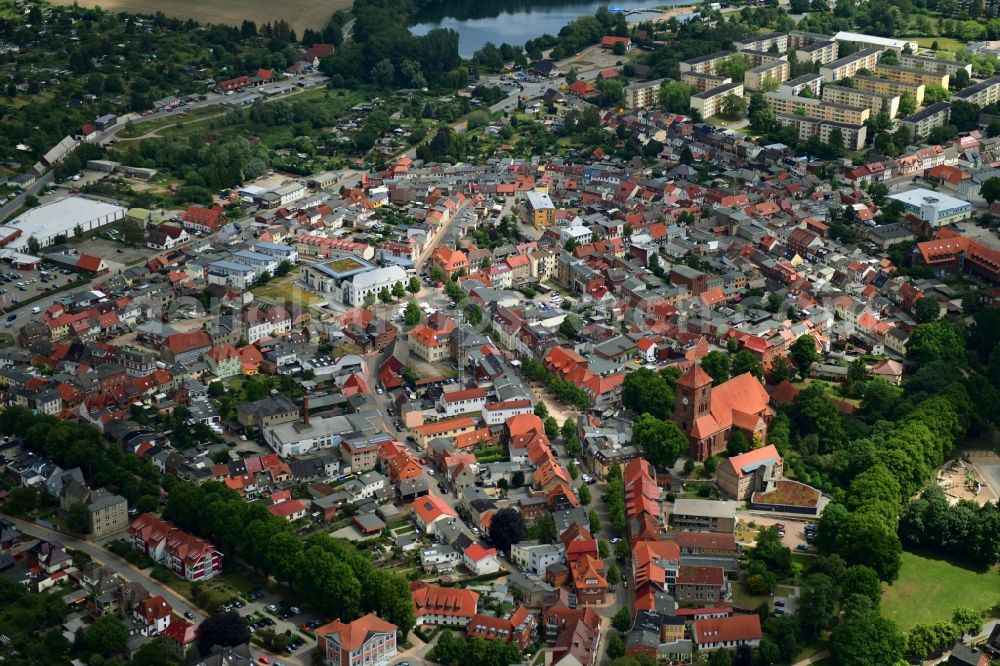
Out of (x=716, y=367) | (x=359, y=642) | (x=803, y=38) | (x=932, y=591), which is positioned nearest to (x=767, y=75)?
(x=803, y=38)

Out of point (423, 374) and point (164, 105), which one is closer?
point (423, 374)

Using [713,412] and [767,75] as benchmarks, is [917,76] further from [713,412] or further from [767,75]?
[713,412]

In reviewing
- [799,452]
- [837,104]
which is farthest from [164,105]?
[799,452]

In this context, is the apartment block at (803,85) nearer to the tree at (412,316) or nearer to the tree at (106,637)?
the tree at (412,316)

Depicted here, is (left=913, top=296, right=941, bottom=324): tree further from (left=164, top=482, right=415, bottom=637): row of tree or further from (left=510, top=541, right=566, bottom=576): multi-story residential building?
(left=164, top=482, right=415, bottom=637): row of tree

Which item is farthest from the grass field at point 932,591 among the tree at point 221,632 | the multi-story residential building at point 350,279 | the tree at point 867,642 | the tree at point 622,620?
the multi-story residential building at point 350,279

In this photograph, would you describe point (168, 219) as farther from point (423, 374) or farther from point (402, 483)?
point (402, 483)

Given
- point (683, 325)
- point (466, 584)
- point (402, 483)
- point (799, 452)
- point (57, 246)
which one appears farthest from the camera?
point (57, 246)

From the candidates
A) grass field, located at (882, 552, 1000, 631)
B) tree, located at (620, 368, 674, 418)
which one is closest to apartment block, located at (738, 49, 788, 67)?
tree, located at (620, 368, 674, 418)
